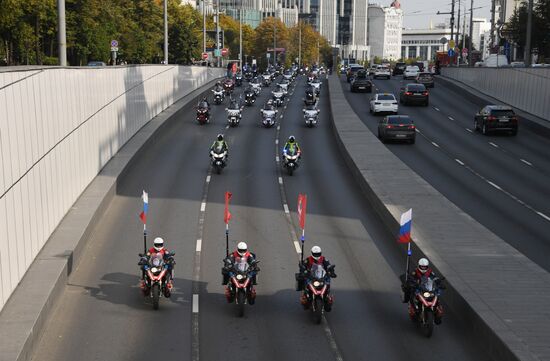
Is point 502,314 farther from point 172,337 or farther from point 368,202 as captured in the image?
point 368,202

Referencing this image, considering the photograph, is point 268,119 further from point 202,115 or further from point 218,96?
point 218,96

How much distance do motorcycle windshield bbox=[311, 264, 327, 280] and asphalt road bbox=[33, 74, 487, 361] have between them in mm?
948

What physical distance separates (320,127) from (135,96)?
14.7 meters

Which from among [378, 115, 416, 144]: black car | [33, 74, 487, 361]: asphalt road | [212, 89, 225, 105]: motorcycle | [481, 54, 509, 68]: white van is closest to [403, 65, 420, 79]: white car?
[481, 54, 509, 68]: white van

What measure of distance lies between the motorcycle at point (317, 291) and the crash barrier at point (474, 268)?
2668mm

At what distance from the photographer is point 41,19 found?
61.0 metres

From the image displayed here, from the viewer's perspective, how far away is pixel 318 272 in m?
16.7

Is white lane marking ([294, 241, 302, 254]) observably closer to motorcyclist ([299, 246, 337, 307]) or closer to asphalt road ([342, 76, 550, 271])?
motorcyclist ([299, 246, 337, 307])

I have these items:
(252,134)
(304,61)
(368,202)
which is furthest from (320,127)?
(304,61)

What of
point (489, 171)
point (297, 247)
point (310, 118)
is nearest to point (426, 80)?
point (310, 118)

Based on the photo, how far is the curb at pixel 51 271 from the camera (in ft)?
46.2

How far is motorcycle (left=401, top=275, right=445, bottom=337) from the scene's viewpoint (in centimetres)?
1570

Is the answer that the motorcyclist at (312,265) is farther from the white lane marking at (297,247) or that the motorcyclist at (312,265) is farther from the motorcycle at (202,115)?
the motorcycle at (202,115)

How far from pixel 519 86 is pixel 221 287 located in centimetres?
4326
